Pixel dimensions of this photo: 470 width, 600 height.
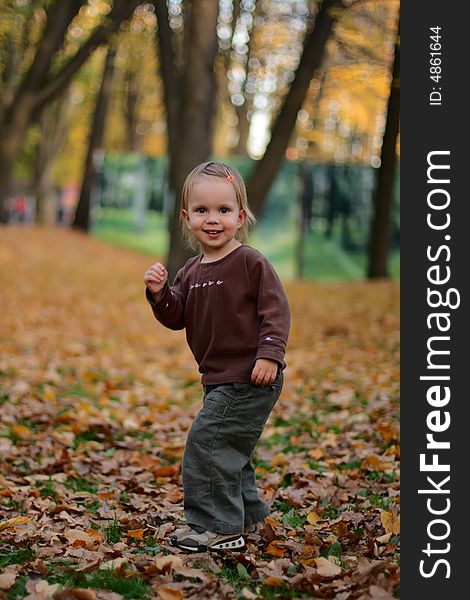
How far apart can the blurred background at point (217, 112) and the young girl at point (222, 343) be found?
31.5ft

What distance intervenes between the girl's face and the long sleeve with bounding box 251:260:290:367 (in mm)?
228

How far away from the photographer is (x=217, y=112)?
3034 centimetres

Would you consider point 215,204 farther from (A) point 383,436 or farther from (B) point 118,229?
(B) point 118,229

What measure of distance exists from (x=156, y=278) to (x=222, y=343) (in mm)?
424

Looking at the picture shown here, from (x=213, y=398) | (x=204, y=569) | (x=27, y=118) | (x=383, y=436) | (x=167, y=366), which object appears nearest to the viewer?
(x=204, y=569)

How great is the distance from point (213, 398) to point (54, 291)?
12.5 meters

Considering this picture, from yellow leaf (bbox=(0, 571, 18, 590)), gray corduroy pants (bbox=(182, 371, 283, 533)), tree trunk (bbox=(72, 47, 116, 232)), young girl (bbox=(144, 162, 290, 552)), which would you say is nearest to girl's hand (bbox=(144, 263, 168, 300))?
young girl (bbox=(144, 162, 290, 552))

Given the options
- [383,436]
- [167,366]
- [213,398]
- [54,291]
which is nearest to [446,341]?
[213,398]

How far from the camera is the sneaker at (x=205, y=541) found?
4.20m

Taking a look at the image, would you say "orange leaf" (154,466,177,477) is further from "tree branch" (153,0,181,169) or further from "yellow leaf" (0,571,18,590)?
"tree branch" (153,0,181,169)

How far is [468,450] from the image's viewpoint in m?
3.51

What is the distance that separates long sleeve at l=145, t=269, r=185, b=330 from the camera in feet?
14.2

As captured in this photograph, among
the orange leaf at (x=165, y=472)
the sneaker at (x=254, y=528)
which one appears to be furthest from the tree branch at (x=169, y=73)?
the sneaker at (x=254, y=528)

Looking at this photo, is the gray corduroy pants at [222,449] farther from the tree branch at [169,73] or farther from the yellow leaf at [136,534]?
the tree branch at [169,73]
